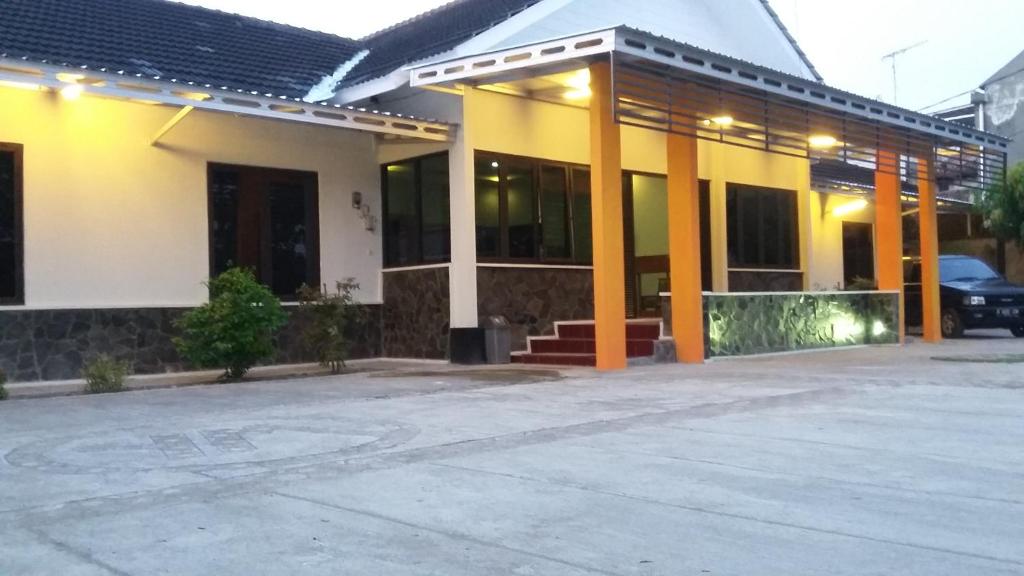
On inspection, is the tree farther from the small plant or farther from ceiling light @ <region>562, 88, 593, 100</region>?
the small plant

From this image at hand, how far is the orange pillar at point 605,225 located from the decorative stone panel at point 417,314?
9.36 feet

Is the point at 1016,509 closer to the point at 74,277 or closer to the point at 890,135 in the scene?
the point at 74,277

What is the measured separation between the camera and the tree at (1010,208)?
23.0m

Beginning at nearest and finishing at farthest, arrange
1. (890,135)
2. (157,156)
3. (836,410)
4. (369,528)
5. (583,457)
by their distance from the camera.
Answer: (369,528)
(583,457)
(836,410)
(157,156)
(890,135)

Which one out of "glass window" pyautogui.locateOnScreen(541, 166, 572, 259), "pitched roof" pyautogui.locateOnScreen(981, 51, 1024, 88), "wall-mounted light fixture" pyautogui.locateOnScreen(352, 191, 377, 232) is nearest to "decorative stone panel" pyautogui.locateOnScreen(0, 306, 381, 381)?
"wall-mounted light fixture" pyautogui.locateOnScreen(352, 191, 377, 232)

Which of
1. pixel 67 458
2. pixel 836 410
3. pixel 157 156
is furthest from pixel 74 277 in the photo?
pixel 836 410

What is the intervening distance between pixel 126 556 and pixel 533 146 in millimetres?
11386

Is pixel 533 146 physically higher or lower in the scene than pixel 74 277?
higher

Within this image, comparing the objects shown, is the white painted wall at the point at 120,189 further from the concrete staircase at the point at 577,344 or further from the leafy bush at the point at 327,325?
the concrete staircase at the point at 577,344

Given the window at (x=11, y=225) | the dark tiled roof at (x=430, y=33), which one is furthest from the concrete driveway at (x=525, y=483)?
the dark tiled roof at (x=430, y=33)

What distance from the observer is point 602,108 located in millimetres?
12086

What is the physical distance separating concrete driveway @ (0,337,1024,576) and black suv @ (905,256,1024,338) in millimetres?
10210

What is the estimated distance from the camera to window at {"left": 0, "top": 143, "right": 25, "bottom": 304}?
11.7 m

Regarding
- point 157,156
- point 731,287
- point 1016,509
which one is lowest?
point 1016,509
